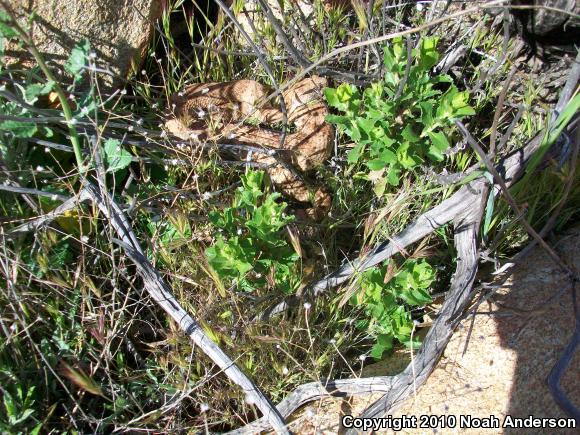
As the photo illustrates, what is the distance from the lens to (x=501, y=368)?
1745 mm

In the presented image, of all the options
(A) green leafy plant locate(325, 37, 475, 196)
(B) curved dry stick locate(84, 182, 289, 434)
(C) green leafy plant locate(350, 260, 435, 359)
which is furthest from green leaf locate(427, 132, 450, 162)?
(B) curved dry stick locate(84, 182, 289, 434)

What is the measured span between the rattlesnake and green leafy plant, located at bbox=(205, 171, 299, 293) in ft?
0.90

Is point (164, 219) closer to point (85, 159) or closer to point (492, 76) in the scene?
point (85, 159)

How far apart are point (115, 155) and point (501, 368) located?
142 cm

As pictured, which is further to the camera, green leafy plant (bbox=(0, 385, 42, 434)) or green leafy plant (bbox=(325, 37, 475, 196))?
green leafy plant (bbox=(325, 37, 475, 196))

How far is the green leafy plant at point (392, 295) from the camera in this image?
174 centimetres

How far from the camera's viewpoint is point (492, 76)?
2.18m

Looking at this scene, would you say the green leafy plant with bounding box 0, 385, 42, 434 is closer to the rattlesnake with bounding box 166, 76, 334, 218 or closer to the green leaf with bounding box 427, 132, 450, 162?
the rattlesnake with bounding box 166, 76, 334, 218

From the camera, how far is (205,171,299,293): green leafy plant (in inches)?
64.7

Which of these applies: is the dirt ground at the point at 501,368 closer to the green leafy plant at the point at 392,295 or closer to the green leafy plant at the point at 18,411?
the green leafy plant at the point at 392,295

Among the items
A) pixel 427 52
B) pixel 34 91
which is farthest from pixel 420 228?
pixel 34 91

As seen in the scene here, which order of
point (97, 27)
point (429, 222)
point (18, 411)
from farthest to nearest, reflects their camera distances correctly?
point (97, 27) < point (429, 222) < point (18, 411)

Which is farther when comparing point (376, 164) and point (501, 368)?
point (376, 164)

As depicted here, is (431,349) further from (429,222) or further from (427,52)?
(427,52)
